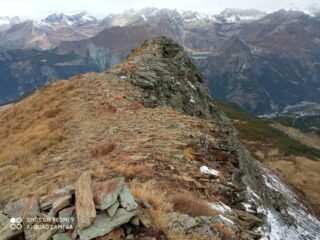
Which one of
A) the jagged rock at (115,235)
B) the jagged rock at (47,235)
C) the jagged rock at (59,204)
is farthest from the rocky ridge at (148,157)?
the jagged rock at (47,235)

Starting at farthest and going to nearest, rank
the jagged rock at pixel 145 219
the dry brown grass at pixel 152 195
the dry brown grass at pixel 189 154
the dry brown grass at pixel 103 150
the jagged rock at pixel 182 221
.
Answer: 1. the dry brown grass at pixel 103 150
2. the dry brown grass at pixel 189 154
3. the dry brown grass at pixel 152 195
4. the jagged rock at pixel 182 221
5. the jagged rock at pixel 145 219

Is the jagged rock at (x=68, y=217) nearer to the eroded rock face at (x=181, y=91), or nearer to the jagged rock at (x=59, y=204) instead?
the jagged rock at (x=59, y=204)

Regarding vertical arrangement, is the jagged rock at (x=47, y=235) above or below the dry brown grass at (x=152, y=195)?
above

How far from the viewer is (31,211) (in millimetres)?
13273

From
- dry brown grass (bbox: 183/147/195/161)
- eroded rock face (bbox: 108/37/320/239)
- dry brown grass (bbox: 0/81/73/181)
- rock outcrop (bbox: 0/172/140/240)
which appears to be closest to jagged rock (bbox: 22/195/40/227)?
rock outcrop (bbox: 0/172/140/240)

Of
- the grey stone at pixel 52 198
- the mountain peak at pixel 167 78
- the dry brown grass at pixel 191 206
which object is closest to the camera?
the grey stone at pixel 52 198

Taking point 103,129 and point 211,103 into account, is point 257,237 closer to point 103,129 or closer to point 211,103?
→ point 103,129

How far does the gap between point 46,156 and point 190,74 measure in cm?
3210

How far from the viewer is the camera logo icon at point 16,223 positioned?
12.9 m

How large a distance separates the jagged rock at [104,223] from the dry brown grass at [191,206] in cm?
320

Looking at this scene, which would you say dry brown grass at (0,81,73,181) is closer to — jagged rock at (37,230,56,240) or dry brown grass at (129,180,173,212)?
dry brown grass at (129,180,173,212)

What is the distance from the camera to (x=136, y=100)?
3712 centimetres

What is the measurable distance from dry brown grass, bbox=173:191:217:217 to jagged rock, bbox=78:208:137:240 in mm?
3201

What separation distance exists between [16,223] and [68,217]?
1.76m
